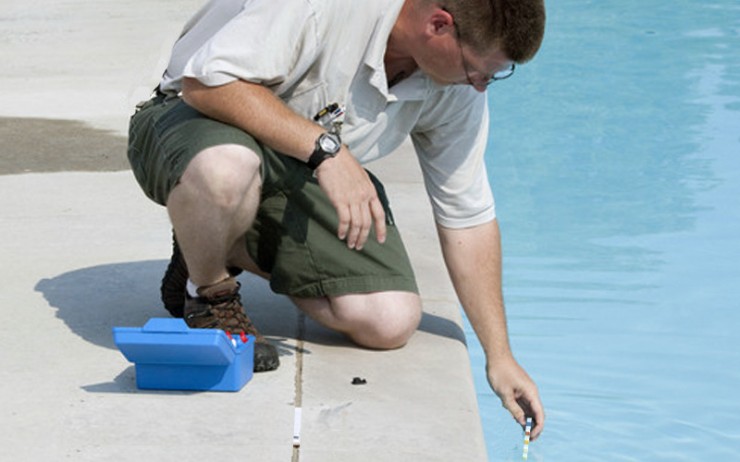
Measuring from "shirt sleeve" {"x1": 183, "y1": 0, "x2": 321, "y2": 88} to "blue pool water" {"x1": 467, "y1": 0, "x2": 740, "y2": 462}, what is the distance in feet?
5.79

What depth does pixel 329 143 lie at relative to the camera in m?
3.45

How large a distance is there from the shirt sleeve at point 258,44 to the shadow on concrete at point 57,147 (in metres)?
2.52

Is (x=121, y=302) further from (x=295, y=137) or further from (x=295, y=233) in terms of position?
(x=295, y=137)

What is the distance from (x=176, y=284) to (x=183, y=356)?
612mm

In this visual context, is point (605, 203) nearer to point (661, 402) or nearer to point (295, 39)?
point (661, 402)

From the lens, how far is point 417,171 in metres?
6.09

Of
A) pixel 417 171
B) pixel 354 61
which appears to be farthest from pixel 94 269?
pixel 417 171

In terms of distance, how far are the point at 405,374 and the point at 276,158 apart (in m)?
0.65

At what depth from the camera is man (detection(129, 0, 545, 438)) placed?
349cm

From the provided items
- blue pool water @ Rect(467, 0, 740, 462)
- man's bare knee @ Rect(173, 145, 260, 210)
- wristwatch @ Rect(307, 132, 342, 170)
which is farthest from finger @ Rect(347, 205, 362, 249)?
blue pool water @ Rect(467, 0, 740, 462)

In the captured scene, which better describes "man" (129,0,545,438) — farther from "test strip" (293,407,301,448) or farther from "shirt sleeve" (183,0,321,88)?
"test strip" (293,407,301,448)

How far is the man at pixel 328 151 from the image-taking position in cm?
349

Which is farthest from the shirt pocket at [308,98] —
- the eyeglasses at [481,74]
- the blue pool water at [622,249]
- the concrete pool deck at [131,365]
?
the blue pool water at [622,249]

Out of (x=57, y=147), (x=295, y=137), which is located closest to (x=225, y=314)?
(x=295, y=137)
